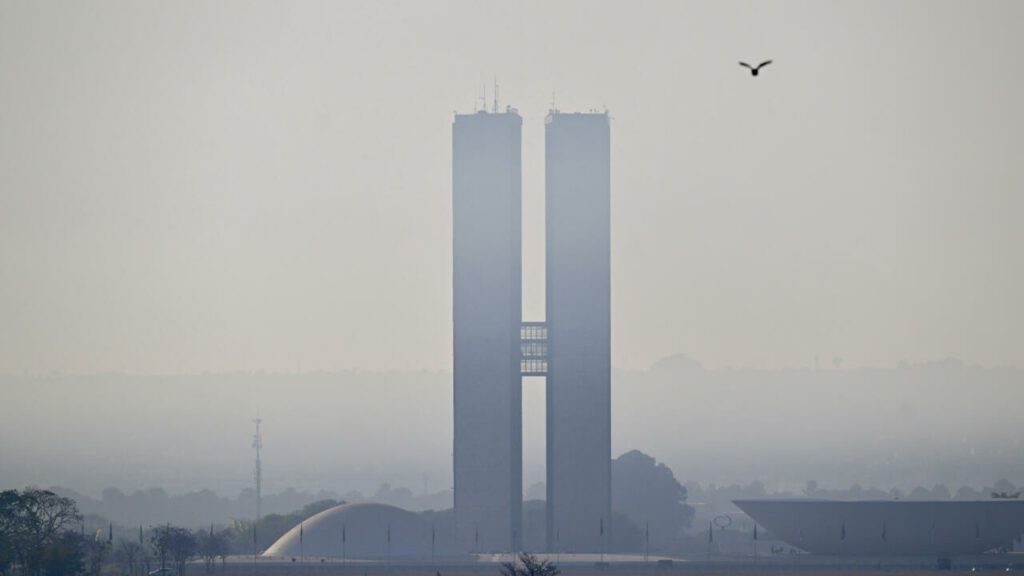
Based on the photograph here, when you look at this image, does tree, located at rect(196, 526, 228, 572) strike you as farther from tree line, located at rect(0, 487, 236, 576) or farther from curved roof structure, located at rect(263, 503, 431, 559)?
curved roof structure, located at rect(263, 503, 431, 559)

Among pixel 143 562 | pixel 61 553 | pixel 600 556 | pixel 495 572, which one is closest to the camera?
pixel 61 553

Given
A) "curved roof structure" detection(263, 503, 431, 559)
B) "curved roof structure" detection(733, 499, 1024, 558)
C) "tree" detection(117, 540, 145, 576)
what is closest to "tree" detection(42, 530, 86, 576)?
"tree" detection(117, 540, 145, 576)

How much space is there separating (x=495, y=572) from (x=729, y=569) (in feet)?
68.5

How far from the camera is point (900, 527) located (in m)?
188

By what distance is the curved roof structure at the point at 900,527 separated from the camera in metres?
188

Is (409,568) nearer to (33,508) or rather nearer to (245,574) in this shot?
(245,574)

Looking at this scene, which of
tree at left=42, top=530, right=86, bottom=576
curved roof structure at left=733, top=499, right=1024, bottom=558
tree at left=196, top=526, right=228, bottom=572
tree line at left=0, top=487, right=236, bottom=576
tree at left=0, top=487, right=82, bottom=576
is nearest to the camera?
tree at left=42, top=530, right=86, bottom=576

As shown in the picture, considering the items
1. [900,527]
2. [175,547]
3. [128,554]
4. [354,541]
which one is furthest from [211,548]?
[900,527]

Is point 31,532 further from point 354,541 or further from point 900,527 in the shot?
point 900,527

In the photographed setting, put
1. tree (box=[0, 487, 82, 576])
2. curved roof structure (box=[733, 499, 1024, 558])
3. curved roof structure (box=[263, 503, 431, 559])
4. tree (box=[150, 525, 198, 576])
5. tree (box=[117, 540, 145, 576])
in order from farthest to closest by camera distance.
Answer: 1. curved roof structure (box=[263, 503, 431, 559])
2. curved roof structure (box=[733, 499, 1024, 558])
3. tree (box=[117, 540, 145, 576])
4. tree (box=[150, 525, 198, 576])
5. tree (box=[0, 487, 82, 576])

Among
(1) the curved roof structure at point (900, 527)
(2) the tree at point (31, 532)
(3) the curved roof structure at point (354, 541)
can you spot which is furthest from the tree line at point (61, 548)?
(1) the curved roof structure at point (900, 527)

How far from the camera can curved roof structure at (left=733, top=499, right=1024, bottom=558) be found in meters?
188

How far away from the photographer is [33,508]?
6619 inches

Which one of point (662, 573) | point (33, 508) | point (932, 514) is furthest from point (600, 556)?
point (33, 508)
